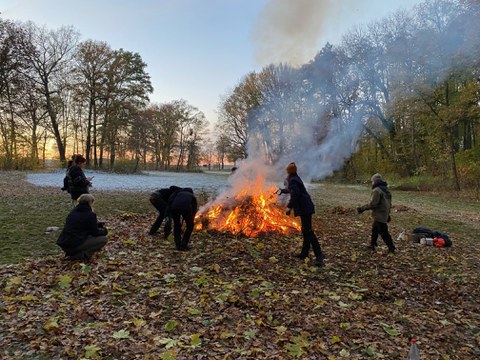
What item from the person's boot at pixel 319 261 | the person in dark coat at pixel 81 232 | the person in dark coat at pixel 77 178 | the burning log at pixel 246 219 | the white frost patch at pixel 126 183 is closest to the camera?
the person in dark coat at pixel 81 232

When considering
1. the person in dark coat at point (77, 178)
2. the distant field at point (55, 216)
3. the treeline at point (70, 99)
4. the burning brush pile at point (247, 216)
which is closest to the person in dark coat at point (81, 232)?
the distant field at point (55, 216)

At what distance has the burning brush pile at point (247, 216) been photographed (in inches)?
388

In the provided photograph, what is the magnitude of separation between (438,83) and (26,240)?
25.6 m

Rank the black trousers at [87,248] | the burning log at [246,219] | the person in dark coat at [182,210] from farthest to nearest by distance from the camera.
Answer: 1. the burning log at [246,219]
2. the person in dark coat at [182,210]
3. the black trousers at [87,248]

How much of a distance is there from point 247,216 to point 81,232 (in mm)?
4610

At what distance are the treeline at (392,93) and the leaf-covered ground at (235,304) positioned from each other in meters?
6.89

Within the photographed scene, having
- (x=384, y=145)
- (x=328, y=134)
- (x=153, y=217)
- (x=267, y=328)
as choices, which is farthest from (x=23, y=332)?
(x=384, y=145)

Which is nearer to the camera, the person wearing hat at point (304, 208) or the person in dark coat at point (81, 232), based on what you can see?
the person in dark coat at point (81, 232)

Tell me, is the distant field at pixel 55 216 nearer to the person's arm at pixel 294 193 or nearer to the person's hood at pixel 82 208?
the person's hood at pixel 82 208

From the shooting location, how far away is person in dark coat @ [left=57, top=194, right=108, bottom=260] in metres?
6.74

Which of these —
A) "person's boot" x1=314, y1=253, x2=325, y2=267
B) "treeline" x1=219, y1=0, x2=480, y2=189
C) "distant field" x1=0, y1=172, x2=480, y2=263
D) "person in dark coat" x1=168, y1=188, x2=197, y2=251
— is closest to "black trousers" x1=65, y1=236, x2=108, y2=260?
"distant field" x1=0, y1=172, x2=480, y2=263

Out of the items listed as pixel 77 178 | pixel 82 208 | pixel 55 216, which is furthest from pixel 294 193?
pixel 55 216

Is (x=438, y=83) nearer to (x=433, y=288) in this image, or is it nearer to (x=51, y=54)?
(x=433, y=288)

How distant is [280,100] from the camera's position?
17.6 meters
